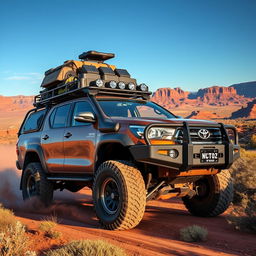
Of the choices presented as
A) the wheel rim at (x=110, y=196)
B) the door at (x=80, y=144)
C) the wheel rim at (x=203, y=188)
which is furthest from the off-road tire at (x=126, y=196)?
the wheel rim at (x=203, y=188)

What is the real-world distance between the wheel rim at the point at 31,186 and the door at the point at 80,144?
1546 mm

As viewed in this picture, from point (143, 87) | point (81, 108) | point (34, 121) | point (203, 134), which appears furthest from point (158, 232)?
point (34, 121)

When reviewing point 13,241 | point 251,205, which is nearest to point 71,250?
Result: point 13,241

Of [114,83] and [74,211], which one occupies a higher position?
[114,83]

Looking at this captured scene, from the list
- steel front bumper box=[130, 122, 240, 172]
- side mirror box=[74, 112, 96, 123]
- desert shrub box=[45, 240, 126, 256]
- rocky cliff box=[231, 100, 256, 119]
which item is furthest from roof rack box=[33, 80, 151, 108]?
rocky cliff box=[231, 100, 256, 119]

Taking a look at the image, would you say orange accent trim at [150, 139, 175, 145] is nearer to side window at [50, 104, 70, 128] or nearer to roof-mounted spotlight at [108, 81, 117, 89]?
roof-mounted spotlight at [108, 81, 117, 89]

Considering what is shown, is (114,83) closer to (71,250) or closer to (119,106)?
(119,106)

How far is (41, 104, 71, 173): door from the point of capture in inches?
272

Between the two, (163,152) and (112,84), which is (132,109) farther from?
(163,152)

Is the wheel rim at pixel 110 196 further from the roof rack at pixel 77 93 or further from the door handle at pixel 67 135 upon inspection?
the roof rack at pixel 77 93

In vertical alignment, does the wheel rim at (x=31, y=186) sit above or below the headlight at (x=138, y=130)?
below

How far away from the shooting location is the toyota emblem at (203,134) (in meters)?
5.29

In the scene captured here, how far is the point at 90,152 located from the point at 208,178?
2.15m

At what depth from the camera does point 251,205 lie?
5410mm
